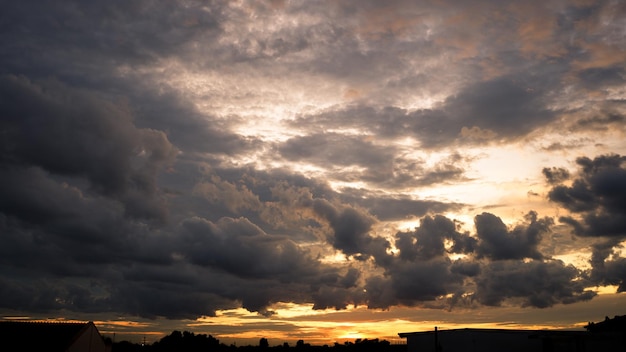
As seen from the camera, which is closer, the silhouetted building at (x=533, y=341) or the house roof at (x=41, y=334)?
the silhouetted building at (x=533, y=341)

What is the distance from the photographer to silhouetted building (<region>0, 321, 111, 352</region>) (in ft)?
218

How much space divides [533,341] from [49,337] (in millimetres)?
58100

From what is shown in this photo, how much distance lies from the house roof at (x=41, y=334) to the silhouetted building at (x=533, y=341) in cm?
4572

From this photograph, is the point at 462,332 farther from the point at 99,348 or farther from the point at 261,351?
the point at 261,351

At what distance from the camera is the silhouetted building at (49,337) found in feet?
218

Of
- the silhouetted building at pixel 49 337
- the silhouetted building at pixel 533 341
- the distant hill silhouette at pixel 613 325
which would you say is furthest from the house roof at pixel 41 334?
the distant hill silhouette at pixel 613 325

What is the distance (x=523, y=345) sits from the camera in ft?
179

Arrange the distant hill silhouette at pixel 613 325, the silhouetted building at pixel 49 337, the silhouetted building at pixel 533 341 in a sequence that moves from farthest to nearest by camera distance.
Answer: the silhouetted building at pixel 49 337 < the distant hill silhouette at pixel 613 325 < the silhouetted building at pixel 533 341

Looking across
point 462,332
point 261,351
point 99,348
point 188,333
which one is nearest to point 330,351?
point 261,351

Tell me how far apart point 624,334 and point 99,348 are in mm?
64930

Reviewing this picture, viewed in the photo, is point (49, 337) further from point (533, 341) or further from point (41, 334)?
point (533, 341)

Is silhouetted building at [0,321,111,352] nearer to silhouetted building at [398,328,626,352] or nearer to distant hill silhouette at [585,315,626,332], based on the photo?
silhouetted building at [398,328,626,352]

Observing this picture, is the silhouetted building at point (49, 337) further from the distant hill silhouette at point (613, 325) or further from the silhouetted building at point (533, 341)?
the distant hill silhouette at point (613, 325)

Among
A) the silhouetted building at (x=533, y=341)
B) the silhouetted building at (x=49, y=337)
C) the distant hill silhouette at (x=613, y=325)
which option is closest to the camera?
the silhouetted building at (x=533, y=341)
